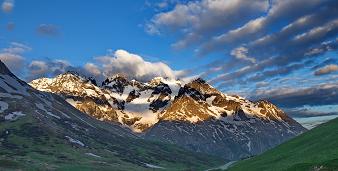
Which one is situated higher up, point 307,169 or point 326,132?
point 326,132

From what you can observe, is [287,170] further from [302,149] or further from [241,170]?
[241,170]

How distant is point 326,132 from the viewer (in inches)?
3996

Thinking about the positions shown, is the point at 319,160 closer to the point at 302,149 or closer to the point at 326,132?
the point at 302,149

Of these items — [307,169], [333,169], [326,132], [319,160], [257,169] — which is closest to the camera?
[333,169]

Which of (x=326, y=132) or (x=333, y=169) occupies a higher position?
(x=326, y=132)

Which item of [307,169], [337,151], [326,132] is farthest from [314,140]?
[307,169]

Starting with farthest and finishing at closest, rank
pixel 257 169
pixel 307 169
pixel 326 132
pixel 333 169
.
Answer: pixel 326 132
pixel 257 169
pixel 307 169
pixel 333 169

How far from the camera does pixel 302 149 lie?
95.9 m

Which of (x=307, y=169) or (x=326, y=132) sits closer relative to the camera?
(x=307, y=169)

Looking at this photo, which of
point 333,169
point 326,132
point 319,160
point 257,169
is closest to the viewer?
point 333,169

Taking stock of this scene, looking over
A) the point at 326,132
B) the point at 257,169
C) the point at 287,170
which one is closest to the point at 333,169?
the point at 287,170

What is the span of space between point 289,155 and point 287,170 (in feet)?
91.5

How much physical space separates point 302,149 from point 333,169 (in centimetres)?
3614

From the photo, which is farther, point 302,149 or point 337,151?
point 302,149
